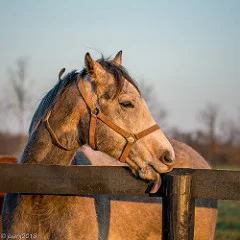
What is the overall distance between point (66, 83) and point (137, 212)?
1.84 m

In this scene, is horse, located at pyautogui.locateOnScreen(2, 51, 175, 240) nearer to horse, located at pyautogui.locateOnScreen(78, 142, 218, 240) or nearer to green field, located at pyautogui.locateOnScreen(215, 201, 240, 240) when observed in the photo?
horse, located at pyautogui.locateOnScreen(78, 142, 218, 240)

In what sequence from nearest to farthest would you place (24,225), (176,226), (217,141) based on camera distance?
(176,226), (24,225), (217,141)

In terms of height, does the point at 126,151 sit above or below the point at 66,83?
below

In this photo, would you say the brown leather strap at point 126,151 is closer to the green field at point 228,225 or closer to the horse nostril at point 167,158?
the horse nostril at point 167,158

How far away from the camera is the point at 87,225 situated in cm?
389

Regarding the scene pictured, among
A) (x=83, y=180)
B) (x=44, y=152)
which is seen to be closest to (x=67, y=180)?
(x=83, y=180)

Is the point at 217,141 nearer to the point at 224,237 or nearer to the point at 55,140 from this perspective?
the point at 224,237

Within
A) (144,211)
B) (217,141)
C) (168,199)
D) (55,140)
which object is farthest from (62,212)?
(217,141)

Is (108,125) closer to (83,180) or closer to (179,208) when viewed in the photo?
(83,180)

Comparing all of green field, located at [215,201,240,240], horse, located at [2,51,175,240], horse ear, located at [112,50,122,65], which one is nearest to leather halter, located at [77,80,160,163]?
horse, located at [2,51,175,240]

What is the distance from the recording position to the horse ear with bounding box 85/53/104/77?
374cm

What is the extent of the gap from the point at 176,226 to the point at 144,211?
2.08 m

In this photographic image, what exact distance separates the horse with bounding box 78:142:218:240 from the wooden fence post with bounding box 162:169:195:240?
1346 millimetres

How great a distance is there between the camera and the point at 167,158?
11.8ft
